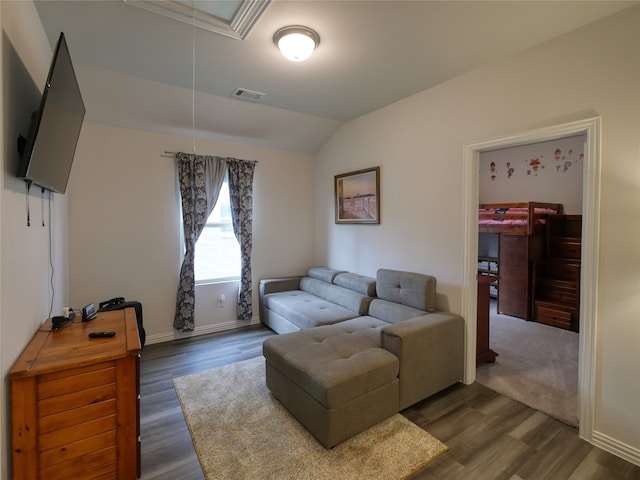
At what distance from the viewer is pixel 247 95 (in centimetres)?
→ 319

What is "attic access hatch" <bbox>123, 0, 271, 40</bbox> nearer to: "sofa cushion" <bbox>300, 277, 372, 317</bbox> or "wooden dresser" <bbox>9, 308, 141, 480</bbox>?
"wooden dresser" <bbox>9, 308, 141, 480</bbox>

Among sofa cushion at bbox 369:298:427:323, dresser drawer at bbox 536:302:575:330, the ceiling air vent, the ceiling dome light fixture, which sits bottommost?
dresser drawer at bbox 536:302:575:330

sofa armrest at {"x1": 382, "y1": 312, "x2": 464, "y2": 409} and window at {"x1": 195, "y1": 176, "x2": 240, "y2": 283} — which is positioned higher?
window at {"x1": 195, "y1": 176, "x2": 240, "y2": 283}

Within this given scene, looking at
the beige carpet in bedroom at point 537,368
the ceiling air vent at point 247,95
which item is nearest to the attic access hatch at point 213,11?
the ceiling air vent at point 247,95

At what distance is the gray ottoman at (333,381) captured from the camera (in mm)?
1942

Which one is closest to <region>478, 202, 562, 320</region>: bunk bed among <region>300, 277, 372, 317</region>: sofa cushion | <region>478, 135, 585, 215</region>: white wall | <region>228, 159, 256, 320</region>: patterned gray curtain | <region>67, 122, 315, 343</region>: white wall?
<region>478, 135, 585, 215</region>: white wall

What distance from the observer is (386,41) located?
2225 millimetres

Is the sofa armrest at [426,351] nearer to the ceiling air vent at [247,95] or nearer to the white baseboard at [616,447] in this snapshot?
the white baseboard at [616,447]

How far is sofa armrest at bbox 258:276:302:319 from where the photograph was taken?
421 centimetres

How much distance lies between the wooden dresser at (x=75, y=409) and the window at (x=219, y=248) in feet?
7.44

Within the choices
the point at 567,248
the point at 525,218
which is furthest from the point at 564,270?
the point at 525,218

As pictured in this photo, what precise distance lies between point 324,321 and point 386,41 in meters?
2.44

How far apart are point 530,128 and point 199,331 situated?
402 cm

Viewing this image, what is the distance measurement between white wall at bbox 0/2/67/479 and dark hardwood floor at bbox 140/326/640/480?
870 mm
